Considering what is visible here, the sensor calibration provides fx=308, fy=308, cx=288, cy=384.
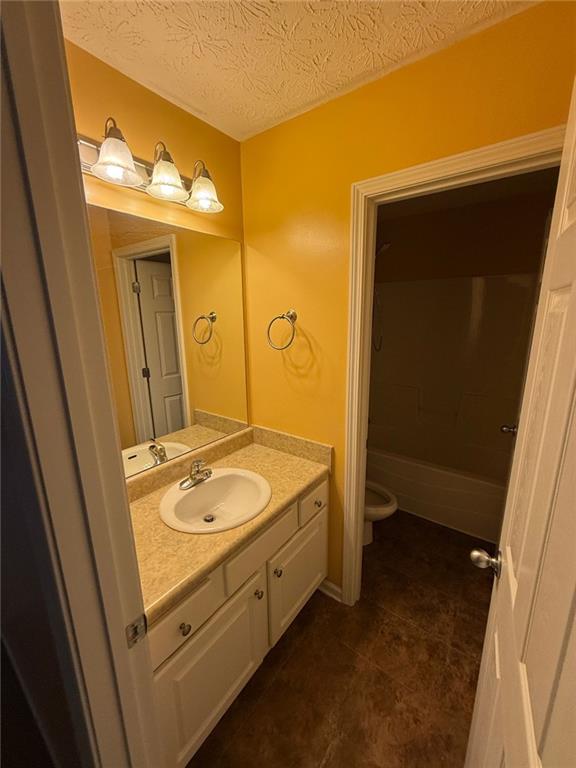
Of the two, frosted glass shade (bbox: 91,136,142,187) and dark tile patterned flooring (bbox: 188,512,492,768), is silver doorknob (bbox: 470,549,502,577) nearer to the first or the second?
dark tile patterned flooring (bbox: 188,512,492,768)

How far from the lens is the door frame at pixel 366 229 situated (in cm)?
99

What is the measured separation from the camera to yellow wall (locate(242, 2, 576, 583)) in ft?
3.08

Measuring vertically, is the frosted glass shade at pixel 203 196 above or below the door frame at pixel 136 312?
above

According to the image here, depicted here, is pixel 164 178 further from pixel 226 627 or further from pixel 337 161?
pixel 226 627

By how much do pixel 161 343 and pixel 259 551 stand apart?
3.27 ft

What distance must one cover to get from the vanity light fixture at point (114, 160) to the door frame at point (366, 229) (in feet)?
2.83

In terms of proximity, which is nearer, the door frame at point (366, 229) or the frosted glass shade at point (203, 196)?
the door frame at point (366, 229)

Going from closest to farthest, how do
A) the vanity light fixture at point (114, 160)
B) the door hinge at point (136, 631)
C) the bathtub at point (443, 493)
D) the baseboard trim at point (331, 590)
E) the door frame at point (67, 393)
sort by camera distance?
the door frame at point (67, 393) → the door hinge at point (136, 631) → the vanity light fixture at point (114, 160) → the baseboard trim at point (331, 590) → the bathtub at point (443, 493)

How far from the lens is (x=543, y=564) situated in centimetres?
49

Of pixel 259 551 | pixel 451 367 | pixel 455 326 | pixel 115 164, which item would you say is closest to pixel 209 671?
pixel 259 551

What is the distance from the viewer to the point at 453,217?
2.35m

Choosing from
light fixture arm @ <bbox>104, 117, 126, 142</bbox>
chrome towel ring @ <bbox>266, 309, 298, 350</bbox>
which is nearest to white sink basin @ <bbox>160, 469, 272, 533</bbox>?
chrome towel ring @ <bbox>266, 309, 298, 350</bbox>

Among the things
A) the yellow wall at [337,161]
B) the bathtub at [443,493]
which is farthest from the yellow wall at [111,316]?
the bathtub at [443,493]

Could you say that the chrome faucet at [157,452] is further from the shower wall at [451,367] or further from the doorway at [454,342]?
the shower wall at [451,367]
